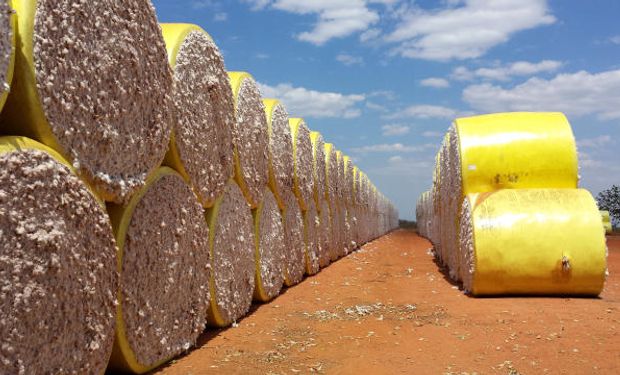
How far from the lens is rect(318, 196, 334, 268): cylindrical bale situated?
907 cm

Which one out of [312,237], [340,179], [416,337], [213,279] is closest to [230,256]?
[213,279]

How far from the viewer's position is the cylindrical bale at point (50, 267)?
195cm

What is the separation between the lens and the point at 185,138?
3547 mm

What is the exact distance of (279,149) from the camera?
6.46m

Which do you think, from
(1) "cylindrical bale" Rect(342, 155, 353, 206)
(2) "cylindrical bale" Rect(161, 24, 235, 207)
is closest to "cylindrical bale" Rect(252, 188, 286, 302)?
(2) "cylindrical bale" Rect(161, 24, 235, 207)

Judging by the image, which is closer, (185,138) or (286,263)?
(185,138)

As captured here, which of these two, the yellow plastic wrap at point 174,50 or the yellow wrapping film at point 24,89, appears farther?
the yellow plastic wrap at point 174,50

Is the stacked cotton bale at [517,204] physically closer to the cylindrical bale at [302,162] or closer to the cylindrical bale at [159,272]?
the cylindrical bale at [302,162]

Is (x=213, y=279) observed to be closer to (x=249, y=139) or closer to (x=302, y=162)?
(x=249, y=139)

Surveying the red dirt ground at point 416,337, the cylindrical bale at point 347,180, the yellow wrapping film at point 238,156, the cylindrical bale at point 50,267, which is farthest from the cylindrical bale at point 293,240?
the cylindrical bale at point 347,180

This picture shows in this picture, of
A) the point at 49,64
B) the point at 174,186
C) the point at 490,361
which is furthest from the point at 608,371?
the point at 49,64

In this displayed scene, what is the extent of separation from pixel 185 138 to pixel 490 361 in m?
2.21

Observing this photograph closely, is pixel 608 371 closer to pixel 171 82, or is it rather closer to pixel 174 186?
pixel 174 186

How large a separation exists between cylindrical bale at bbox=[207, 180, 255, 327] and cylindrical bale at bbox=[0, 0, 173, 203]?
1.11 m
